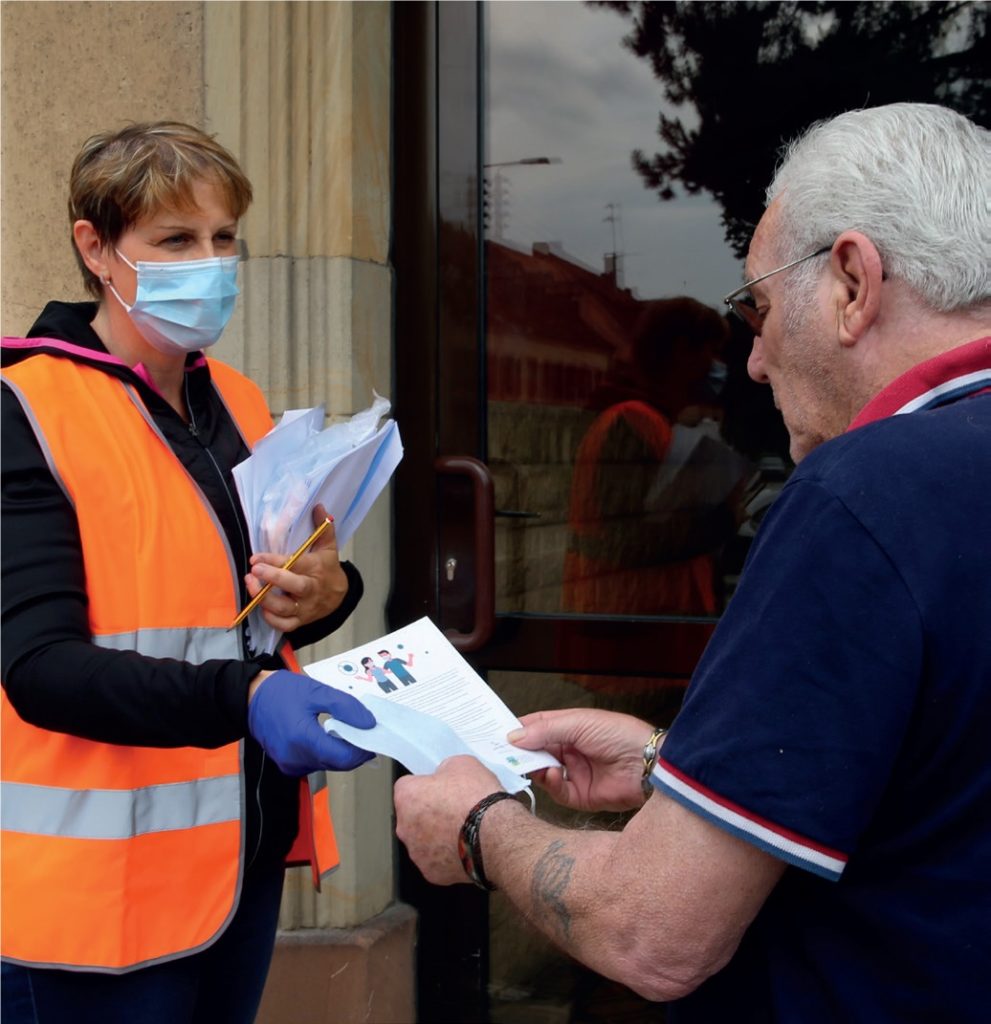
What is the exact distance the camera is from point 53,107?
2846 millimetres

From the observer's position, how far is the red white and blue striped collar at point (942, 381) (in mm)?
1036

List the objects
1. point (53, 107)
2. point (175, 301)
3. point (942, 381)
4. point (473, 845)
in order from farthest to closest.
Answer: point (53, 107), point (175, 301), point (473, 845), point (942, 381)

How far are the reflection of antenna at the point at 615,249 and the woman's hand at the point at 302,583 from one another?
111cm

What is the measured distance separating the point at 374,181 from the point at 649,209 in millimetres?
624

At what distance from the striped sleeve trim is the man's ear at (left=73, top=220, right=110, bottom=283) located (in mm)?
1269

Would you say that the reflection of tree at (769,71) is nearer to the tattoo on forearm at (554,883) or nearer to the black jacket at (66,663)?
the black jacket at (66,663)

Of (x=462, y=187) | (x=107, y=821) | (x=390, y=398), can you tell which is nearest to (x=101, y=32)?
(x=462, y=187)

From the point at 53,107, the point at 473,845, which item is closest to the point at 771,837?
the point at 473,845

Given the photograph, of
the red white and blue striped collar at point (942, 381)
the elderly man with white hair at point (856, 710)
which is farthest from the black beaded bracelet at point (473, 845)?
the red white and blue striped collar at point (942, 381)

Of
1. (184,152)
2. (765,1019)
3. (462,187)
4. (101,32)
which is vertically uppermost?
(101,32)

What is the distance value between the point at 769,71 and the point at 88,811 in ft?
6.46

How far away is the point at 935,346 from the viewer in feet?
3.63

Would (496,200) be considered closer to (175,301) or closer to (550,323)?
(550,323)

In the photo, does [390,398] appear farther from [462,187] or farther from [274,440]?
[274,440]
